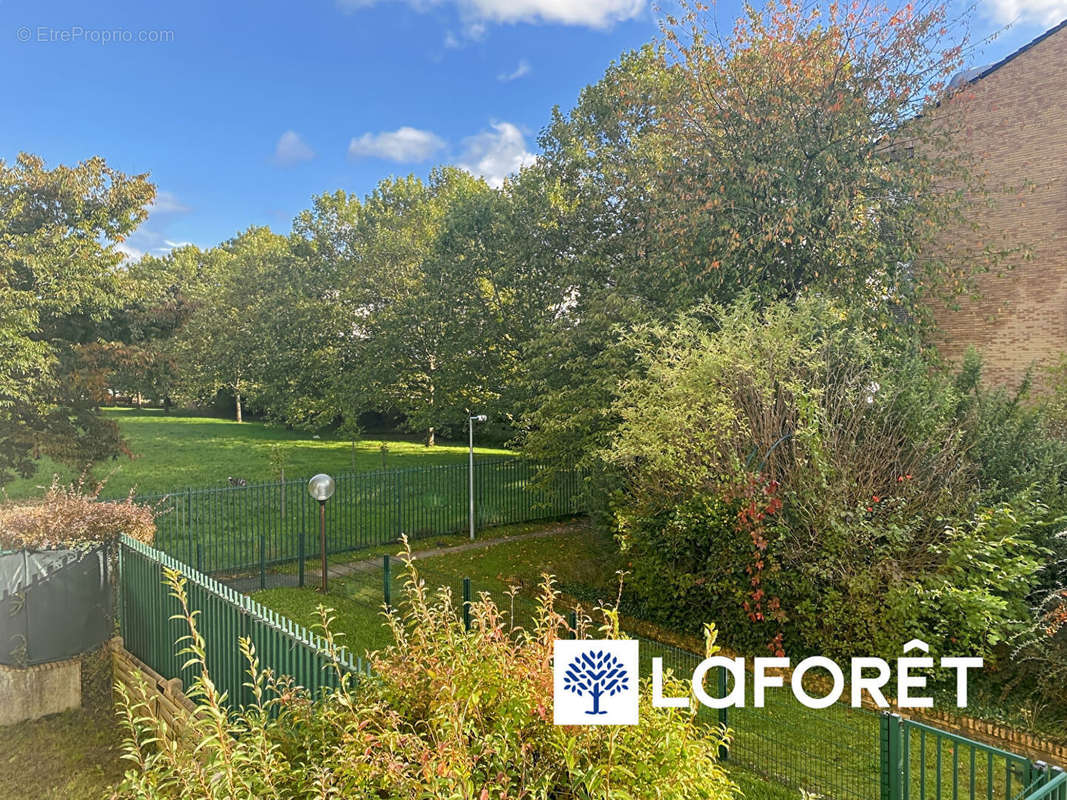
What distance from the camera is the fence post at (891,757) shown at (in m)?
4.68

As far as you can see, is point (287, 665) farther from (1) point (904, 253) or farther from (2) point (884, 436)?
(1) point (904, 253)

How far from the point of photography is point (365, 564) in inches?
556

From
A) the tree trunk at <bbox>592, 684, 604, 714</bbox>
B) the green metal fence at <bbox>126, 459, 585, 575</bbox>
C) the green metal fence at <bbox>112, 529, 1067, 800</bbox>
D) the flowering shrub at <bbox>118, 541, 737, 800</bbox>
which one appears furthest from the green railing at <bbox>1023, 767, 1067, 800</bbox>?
the green metal fence at <bbox>126, 459, 585, 575</bbox>

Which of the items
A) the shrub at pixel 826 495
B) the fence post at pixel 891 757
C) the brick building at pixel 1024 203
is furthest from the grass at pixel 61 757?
the brick building at pixel 1024 203

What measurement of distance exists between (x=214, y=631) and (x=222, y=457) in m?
24.9

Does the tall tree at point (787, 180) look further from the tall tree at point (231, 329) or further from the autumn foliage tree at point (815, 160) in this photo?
the tall tree at point (231, 329)

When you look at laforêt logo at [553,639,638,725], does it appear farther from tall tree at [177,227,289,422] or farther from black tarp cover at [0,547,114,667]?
tall tree at [177,227,289,422]

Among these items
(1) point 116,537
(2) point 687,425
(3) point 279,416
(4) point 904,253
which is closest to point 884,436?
(2) point 687,425

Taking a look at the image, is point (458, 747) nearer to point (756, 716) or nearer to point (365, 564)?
point (756, 716)

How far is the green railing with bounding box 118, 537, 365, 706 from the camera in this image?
522cm

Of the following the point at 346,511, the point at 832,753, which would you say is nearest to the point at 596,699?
the point at 832,753

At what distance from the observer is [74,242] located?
15992 mm

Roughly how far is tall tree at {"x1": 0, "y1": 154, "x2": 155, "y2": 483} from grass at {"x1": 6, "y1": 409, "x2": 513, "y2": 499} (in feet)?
10.2

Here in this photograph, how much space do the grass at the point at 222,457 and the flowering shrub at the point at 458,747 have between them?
62.2 feet
